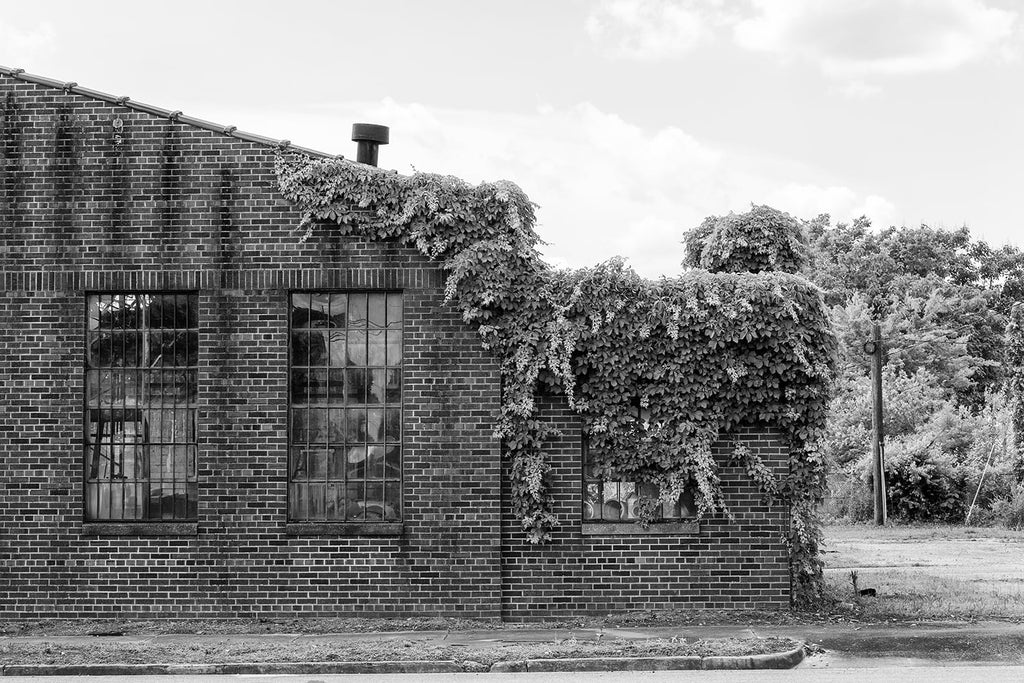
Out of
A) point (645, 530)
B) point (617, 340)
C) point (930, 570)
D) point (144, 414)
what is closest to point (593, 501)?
point (645, 530)

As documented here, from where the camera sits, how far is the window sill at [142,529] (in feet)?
46.4

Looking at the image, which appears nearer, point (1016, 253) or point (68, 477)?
point (68, 477)

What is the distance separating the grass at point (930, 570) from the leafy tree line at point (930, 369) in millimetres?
2092

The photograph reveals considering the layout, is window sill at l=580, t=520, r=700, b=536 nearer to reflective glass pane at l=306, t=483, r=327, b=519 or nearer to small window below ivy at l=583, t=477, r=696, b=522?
small window below ivy at l=583, t=477, r=696, b=522

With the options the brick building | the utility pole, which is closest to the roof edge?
the brick building

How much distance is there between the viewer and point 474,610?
46.1 ft

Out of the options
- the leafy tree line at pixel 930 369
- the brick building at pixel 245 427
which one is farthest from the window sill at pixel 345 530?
the leafy tree line at pixel 930 369

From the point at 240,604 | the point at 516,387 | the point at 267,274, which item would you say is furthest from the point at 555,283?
the point at 240,604

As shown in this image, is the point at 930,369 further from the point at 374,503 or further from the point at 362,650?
the point at 362,650

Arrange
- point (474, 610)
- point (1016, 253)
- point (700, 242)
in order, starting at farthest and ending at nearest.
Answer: point (1016, 253) < point (700, 242) < point (474, 610)

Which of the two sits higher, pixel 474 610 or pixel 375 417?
pixel 375 417

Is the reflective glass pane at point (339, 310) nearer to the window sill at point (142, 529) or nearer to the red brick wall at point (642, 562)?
the red brick wall at point (642, 562)

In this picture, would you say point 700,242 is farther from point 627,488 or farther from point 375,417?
point 375,417

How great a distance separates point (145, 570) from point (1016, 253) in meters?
56.8
